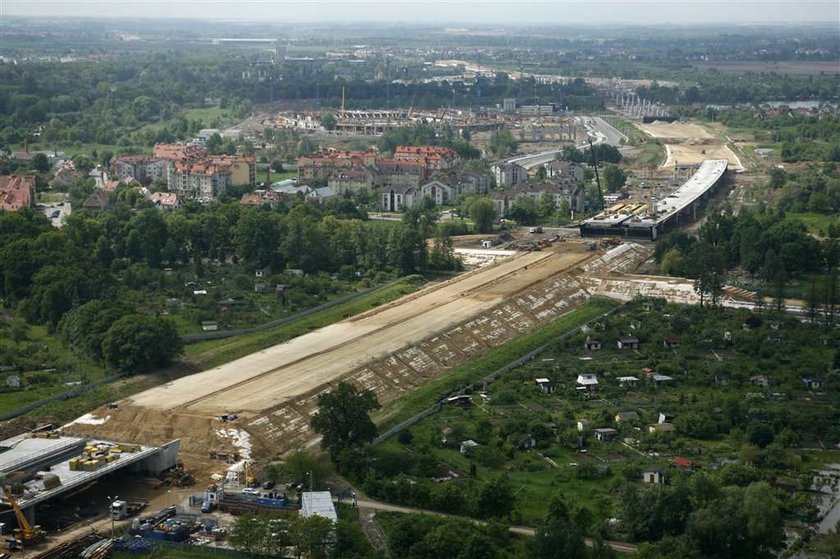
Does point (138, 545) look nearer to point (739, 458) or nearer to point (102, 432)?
point (102, 432)

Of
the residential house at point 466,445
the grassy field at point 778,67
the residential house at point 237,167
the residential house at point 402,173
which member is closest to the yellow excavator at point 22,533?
the residential house at point 466,445

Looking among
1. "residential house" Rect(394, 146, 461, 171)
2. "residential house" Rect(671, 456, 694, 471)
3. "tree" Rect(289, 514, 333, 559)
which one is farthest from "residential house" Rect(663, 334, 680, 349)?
"residential house" Rect(394, 146, 461, 171)

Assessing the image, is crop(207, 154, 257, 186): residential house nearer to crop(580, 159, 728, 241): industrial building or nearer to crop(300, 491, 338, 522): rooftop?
crop(580, 159, 728, 241): industrial building

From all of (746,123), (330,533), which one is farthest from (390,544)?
(746,123)

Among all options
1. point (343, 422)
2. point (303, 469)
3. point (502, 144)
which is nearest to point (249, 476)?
point (303, 469)

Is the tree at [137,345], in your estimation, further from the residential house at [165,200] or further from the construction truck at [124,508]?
the residential house at [165,200]
